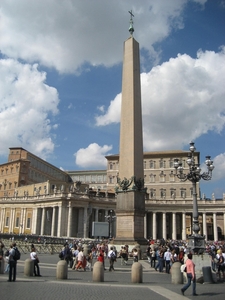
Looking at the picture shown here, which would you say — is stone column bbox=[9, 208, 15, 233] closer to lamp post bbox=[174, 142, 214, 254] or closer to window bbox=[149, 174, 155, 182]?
window bbox=[149, 174, 155, 182]

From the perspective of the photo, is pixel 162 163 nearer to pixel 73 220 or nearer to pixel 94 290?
pixel 73 220

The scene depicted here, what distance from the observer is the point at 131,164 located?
20719mm

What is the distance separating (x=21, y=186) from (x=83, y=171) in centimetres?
2662

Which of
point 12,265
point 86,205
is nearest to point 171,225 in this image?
point 86,205

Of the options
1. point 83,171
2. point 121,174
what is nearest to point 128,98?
point 121,174

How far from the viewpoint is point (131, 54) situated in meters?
22.3

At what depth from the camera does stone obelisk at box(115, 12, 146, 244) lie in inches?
808

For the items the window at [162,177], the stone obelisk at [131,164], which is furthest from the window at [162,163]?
the stone obelisk at [131,164]

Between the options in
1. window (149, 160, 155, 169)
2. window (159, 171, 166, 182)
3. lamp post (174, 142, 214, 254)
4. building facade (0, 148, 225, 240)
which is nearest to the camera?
lamp post (174, 142, 214, 254)

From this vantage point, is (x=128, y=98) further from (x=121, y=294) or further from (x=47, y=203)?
(x=47, y=203)

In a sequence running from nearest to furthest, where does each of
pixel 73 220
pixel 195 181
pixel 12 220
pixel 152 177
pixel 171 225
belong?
pixel 195 181
pixel 73 220
pixel 12 220
pixel 171 225
pixel 152 177

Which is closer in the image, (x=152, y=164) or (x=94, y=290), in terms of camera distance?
(x=94, y=290)

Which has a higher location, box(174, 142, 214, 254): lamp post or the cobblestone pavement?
box(174, 142, 214, 254): lamp post

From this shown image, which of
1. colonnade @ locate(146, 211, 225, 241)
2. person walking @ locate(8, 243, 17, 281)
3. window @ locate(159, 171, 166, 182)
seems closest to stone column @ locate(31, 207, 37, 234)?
colonnade @ locate(146, 211, 225, 241)
